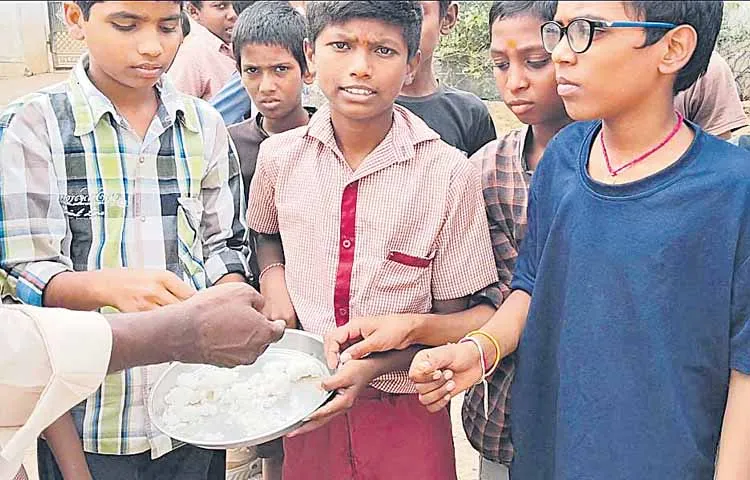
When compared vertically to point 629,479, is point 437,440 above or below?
below

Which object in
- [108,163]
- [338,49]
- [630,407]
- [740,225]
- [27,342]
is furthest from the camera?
[338,49]

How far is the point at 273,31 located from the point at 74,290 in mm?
1336

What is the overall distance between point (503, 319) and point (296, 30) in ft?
4.51

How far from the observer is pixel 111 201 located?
1689 mm

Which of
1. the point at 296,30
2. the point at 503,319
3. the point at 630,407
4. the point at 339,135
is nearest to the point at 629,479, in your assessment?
the point at 630,407

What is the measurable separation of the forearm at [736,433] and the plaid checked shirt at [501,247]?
0.54 m

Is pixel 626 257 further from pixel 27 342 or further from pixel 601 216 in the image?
pixel 27 342

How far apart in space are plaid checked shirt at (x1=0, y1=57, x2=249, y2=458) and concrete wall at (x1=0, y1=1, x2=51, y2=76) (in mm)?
136

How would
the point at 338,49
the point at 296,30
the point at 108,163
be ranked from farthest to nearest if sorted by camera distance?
the point at 296,30 → the point at 338,49 → the point at 108,163

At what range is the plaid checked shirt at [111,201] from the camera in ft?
5.24

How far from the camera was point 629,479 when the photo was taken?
4.95 ft

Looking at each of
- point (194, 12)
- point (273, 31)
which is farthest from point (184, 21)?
point (194, 12)

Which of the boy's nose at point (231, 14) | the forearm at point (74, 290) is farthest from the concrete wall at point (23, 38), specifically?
the boy's nose at point (231, 14)

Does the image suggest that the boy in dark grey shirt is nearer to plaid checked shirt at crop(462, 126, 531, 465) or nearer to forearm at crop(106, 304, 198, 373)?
plaid checked shirt at crop(462, 126, 531, 465)
